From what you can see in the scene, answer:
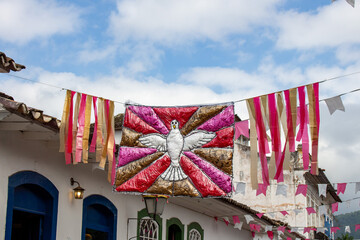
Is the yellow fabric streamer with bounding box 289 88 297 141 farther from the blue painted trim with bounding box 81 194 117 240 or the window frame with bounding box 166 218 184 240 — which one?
the window frame with bounding box 166 218 184 240

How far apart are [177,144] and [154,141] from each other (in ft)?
1.39

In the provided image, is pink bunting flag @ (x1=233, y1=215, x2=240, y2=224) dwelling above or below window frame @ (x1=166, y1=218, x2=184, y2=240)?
above

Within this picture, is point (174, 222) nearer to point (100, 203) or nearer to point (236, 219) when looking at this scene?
point (236, 219)

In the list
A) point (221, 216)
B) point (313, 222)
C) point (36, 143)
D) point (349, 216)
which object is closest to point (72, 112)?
point (36, 143)

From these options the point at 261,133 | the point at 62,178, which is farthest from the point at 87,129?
the point at 261,133

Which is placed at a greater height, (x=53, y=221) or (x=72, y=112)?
(x=72, y=112)

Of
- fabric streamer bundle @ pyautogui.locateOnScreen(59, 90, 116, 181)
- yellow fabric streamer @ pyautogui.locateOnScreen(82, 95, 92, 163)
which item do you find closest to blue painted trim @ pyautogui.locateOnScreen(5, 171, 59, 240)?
fabric streamer bundle @ pyautogui.locateOnScreen(59, 90, 116, 181)

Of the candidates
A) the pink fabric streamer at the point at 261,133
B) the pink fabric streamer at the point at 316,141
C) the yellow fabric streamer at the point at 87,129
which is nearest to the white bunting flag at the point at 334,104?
the pink fabric streamer at the point at 316,141

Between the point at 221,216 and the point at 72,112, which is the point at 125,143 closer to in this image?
the point at 72,112

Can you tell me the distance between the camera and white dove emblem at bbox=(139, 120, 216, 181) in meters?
10.2

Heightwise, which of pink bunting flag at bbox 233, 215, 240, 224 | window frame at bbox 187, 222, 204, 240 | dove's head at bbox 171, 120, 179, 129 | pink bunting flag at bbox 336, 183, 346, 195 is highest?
dove's head at bbox 171, 120, 179, 129

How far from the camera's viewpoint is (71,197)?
37.2 ft

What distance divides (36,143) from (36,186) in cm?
72

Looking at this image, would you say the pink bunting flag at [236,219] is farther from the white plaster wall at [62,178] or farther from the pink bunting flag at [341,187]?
the pink bunting flag at [341,187]
